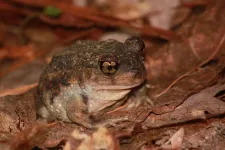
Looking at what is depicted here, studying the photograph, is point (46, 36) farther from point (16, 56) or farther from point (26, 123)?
point (26, 123)

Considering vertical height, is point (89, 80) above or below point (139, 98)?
above

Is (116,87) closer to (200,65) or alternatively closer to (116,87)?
(116,87)

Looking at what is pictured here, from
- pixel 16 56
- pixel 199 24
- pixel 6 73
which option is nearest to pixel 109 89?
pixel 199 24

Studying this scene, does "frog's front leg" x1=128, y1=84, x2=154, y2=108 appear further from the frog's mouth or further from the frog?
the frog's mouth

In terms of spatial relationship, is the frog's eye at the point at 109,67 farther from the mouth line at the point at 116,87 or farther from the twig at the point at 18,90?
the twig at the point at 18,90

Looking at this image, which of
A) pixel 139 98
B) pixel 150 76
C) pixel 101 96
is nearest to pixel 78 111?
pixel 101 96

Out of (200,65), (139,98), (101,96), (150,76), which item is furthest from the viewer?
(150,76)

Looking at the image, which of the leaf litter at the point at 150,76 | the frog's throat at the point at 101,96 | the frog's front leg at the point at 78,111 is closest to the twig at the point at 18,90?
the leaf litter at the point at 150,76
